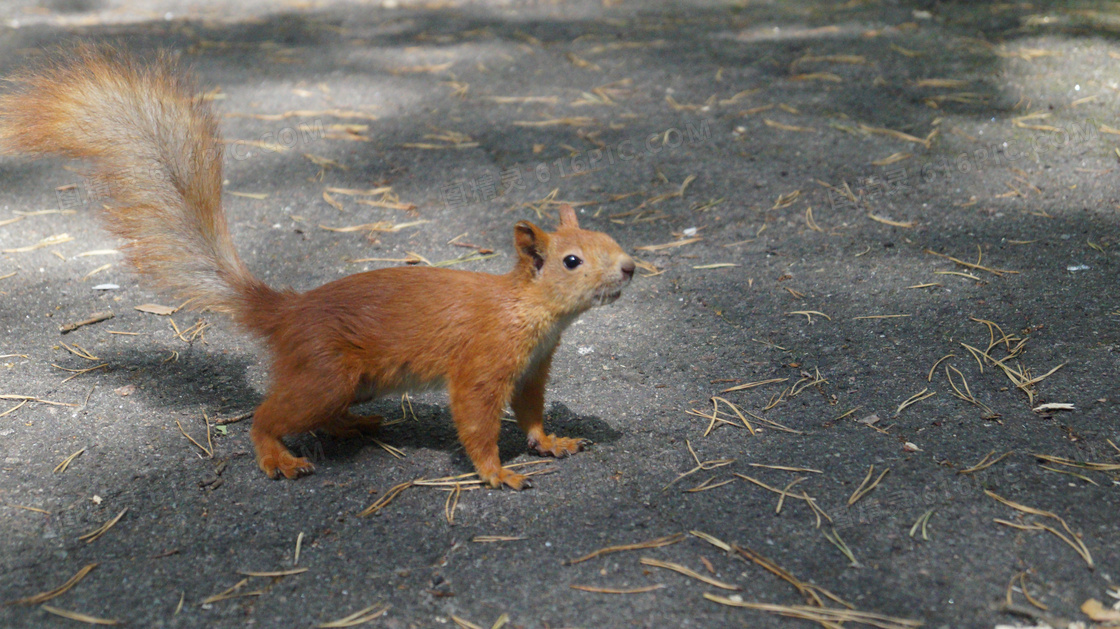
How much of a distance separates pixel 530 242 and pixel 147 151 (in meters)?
1.12

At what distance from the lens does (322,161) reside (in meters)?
4.29

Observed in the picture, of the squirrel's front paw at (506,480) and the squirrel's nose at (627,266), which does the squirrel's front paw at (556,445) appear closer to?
the squirrel's front paw at (506,480)

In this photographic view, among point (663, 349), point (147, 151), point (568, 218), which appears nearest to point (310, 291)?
A: point (147, 151)

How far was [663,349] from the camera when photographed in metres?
2.81

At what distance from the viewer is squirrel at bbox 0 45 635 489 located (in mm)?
2096

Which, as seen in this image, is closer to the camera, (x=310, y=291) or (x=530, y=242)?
(x=530, y=242)

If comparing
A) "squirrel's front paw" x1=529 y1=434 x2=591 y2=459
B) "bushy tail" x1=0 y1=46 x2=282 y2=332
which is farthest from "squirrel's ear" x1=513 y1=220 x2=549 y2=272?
"bushy tail" x1=0 y1=46 x2=282 y2=332

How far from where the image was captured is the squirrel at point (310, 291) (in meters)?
2.10

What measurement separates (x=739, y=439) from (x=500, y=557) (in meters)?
0.81

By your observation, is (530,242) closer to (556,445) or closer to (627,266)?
(627,266)

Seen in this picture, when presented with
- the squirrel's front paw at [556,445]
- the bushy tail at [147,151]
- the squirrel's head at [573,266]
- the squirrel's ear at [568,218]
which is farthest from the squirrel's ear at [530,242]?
the bushy tail at [147,151]

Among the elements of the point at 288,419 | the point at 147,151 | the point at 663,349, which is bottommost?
the point at 663,349

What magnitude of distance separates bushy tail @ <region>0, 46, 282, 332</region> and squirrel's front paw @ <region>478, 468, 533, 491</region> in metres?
0.78

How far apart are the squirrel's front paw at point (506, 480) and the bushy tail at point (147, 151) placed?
78 centimetres
